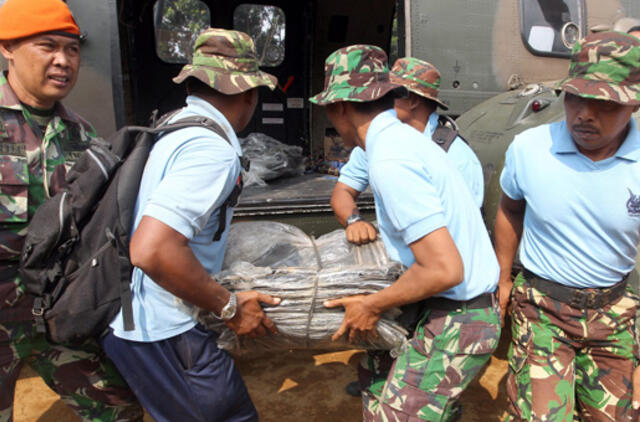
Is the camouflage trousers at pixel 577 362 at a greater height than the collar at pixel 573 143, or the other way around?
the collar at pixel 573 143

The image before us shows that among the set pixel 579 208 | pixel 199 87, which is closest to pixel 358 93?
pixel 199 87

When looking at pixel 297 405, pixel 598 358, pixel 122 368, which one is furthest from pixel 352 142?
pixel 297 405

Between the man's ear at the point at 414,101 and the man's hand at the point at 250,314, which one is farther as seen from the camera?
the man's ear at the point at 414,101

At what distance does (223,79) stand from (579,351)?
168 cm

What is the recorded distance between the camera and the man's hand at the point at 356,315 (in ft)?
5.24

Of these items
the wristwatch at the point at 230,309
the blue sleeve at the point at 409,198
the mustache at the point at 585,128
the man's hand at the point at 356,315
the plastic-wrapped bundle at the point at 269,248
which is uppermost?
the mustache at the point at 585,128

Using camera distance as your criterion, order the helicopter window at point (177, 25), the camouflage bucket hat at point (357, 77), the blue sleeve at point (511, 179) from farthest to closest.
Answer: the helicopter window at point (177, 25), the blue sleeve at point (511, 179), the camouflage bucket hat at point (357, 77)

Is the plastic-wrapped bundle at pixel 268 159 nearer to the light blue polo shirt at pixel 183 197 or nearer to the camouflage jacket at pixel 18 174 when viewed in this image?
the camouflage jacket at pixel 18 174

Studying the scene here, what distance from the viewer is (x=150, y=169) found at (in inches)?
60.4

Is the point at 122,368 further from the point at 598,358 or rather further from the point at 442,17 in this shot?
the point at 442,17

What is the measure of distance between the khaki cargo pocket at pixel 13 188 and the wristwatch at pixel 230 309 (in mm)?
912

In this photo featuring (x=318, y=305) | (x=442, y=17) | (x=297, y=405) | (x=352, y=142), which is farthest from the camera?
(x=442, y=17)

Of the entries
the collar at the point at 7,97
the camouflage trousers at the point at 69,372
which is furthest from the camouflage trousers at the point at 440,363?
the collar at the point at 7,97

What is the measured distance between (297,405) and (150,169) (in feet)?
6.73
